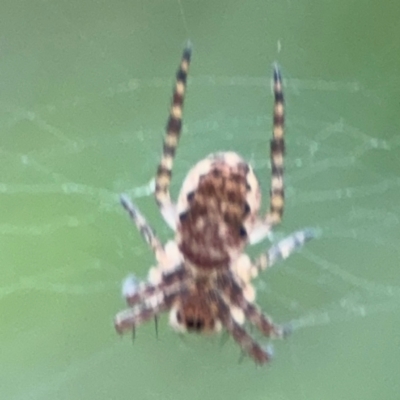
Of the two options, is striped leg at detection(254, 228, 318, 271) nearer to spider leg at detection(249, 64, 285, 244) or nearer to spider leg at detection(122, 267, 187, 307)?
spider leg at detection(249, 64, 285, 244)

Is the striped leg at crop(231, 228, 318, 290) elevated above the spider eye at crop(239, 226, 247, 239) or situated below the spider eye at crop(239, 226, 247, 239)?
above

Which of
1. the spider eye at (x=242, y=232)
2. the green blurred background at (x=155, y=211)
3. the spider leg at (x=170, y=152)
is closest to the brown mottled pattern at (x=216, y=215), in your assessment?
the spider eye at (x=242, y=232)

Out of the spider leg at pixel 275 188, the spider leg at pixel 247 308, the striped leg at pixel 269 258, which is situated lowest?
the spider leg at pixel 247 308

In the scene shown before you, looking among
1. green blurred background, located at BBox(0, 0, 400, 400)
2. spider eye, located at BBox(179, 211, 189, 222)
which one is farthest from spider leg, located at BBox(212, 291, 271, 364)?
green blurred background, located at BBox(0, 0, 400, 400)

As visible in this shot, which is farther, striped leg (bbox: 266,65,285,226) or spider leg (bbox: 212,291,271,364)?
spider leg (bbox: 212,291,271,364)

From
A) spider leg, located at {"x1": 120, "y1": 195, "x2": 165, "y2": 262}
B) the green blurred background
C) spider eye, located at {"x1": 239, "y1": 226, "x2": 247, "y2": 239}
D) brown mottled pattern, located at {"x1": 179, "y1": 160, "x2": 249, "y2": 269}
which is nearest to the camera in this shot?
brown mottled pattern, located at {"x1": 179, "y1": 160, "x2": 249, "y2": 269}

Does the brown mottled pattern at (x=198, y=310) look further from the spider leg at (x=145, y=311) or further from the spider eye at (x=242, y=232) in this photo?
the spider eye at (x=242, y=232)

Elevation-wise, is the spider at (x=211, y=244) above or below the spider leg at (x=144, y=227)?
below

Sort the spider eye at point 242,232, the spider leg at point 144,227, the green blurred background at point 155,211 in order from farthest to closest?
the green blurred background at point 155,211, the spider leg at point 144,227, the spider eye at point 242,232
